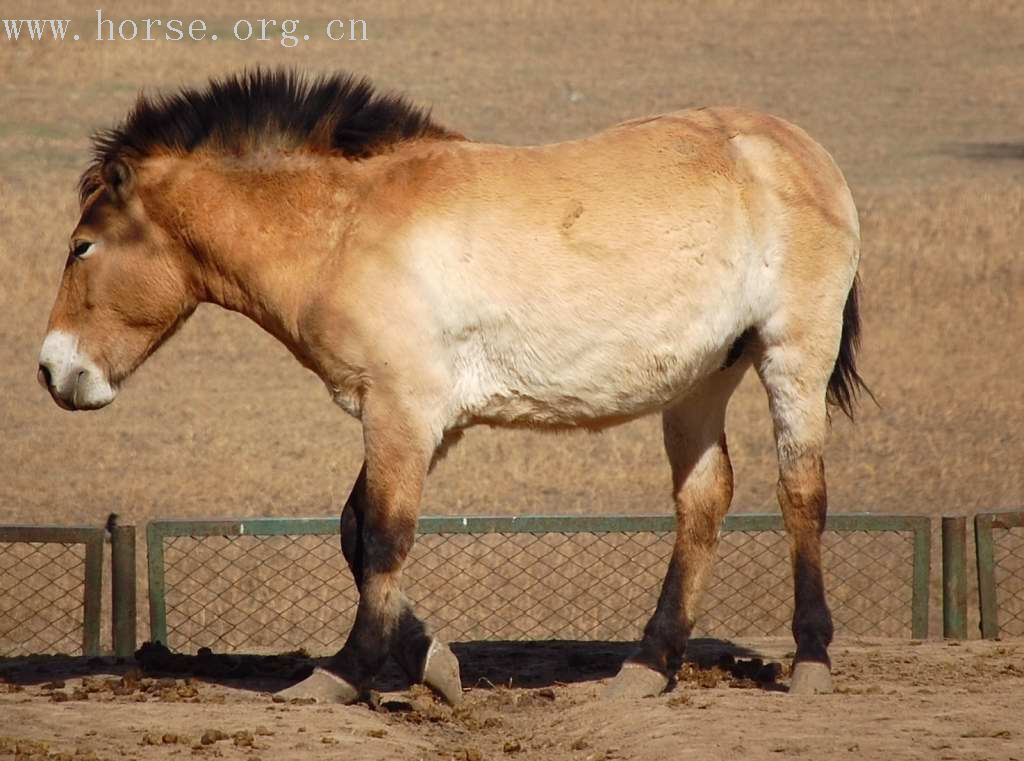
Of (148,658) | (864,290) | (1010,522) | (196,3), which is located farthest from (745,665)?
(196,3)

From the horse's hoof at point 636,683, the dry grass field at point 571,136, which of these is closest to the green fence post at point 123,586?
the dry grass field at point 571,136

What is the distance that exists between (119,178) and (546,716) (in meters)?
2.67

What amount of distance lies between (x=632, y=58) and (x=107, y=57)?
904 cm

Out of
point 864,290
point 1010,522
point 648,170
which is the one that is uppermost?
point 864,290

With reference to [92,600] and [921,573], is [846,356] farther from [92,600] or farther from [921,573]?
[92,600]

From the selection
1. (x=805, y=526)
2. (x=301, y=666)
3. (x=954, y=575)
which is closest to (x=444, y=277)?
(x=805, y=526)

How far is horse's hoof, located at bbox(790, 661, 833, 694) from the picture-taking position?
596 cm

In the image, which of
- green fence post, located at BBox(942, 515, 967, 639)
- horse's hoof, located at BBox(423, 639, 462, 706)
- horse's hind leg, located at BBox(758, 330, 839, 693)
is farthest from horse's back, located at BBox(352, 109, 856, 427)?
green fence post, located at BBox(942, 515, 967, 639)

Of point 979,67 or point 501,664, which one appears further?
point 979,67

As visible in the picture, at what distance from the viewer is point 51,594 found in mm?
8742

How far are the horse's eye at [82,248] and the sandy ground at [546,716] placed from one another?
5.64 ft

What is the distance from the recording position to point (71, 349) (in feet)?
19.3

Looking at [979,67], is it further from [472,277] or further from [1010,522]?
[472,277]

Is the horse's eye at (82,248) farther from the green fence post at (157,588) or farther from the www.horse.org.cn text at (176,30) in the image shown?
the www.horse.org.cn text at (176,30)
